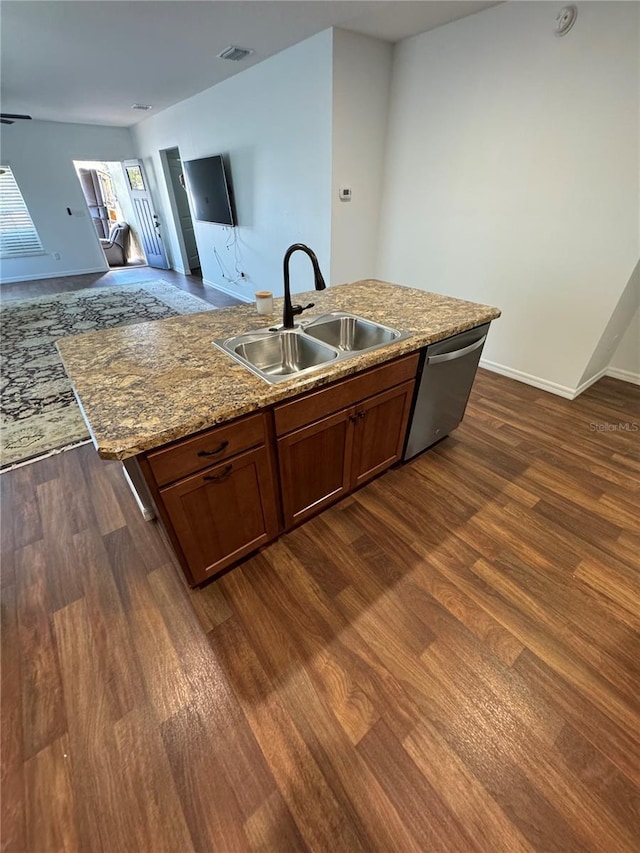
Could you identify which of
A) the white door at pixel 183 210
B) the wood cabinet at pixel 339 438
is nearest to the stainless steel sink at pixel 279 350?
the wood cabinet at pixel 339 438

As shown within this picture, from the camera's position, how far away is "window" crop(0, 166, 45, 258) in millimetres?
5844

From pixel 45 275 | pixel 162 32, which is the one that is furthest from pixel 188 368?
pixel 45 275

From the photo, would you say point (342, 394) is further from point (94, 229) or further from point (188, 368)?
point (94, 229)

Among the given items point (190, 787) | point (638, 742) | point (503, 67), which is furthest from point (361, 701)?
point (503, 67)

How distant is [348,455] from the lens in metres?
1.67

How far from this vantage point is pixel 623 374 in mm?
3080

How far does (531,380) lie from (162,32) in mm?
4106

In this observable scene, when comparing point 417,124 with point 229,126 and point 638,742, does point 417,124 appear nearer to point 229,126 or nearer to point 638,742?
point 229,126

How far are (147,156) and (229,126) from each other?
3479 mm

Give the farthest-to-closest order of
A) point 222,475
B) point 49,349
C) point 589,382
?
point 49,349
point 589,382
point 222,475

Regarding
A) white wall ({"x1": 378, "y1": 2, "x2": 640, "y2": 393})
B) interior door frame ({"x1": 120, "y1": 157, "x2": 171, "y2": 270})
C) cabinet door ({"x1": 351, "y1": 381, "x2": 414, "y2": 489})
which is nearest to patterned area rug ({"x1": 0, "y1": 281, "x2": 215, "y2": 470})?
interior door frame ({"x1": 120, "y1": 157, "x2": 171, "y2": 270})

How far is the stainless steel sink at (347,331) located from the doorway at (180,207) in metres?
6.04

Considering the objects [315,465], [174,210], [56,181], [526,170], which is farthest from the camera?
[174,210]

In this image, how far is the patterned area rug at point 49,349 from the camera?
2.39m
